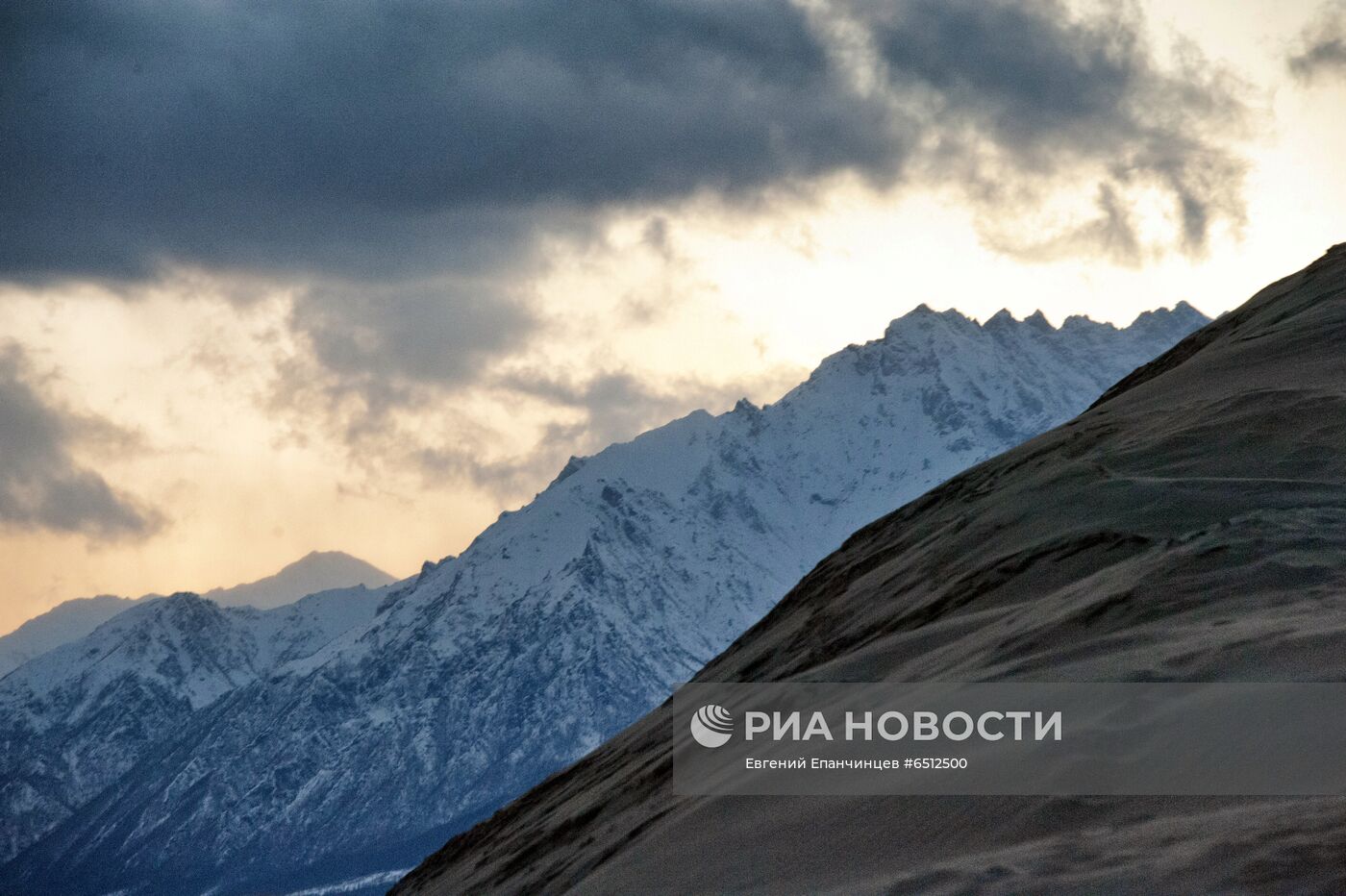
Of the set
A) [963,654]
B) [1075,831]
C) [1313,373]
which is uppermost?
[1313,373]

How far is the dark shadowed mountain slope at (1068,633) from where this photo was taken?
17500 mm

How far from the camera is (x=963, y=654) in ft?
96.3

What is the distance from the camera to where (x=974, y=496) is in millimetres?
47562

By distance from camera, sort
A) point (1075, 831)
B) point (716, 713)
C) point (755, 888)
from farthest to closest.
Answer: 1. point (716, 713)
2. point (755, 888)
3. point (1075, 831)

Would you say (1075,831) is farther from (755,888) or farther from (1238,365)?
(1238,365)

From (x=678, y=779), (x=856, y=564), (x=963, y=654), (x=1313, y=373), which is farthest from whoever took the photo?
(x=856, y=564)

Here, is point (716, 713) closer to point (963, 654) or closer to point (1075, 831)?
point (963, 654)

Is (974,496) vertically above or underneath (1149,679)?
above

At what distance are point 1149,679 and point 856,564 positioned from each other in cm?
2782

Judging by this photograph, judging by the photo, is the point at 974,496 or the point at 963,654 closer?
the point at 963,654

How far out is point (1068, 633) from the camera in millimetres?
27469

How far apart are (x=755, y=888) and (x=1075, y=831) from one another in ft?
15.5

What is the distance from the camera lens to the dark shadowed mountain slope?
17500mm

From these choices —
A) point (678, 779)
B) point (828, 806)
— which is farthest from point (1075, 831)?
point (678, 779)
